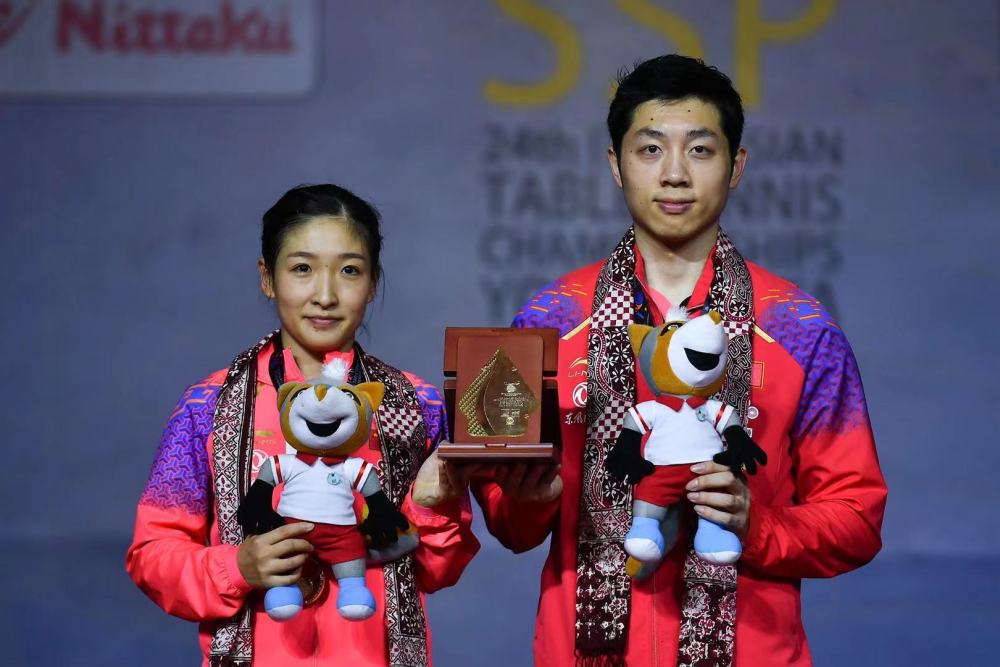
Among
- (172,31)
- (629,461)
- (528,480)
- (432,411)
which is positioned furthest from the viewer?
(172,31)

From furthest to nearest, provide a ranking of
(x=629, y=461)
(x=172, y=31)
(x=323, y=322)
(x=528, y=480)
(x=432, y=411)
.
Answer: (x=172, y=31)
(x=432, y=411)
(x=323, y=322)
(x=528, y=480)
(x=629, y=461)

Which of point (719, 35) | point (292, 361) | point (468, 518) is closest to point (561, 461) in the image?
point (468, 518)

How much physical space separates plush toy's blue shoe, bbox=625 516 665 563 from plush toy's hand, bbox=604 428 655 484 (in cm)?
6

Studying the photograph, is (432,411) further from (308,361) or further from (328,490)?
(328,490)

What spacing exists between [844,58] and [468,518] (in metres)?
2.97

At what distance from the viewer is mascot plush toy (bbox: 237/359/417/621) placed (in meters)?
2.21

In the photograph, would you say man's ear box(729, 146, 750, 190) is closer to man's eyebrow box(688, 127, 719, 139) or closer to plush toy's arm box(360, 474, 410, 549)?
man's eyebrow box(688, 127, 719, 139)

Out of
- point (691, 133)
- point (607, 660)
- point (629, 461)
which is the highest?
point (691, 133)

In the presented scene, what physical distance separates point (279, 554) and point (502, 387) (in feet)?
1.36

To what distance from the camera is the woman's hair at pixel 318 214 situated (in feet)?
8.23

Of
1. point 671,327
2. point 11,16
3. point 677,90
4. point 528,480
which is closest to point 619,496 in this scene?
point 528,480

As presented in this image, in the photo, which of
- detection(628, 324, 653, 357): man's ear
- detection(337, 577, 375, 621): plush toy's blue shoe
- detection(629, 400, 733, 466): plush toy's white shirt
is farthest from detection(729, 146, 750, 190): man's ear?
detection(337, 577, 375, 621): plush toy's blue shoe

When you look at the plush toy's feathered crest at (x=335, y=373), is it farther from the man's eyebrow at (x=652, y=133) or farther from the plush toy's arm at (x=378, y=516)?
the man's eyebrow at (x=652, y=133)

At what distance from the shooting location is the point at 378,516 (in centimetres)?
226
